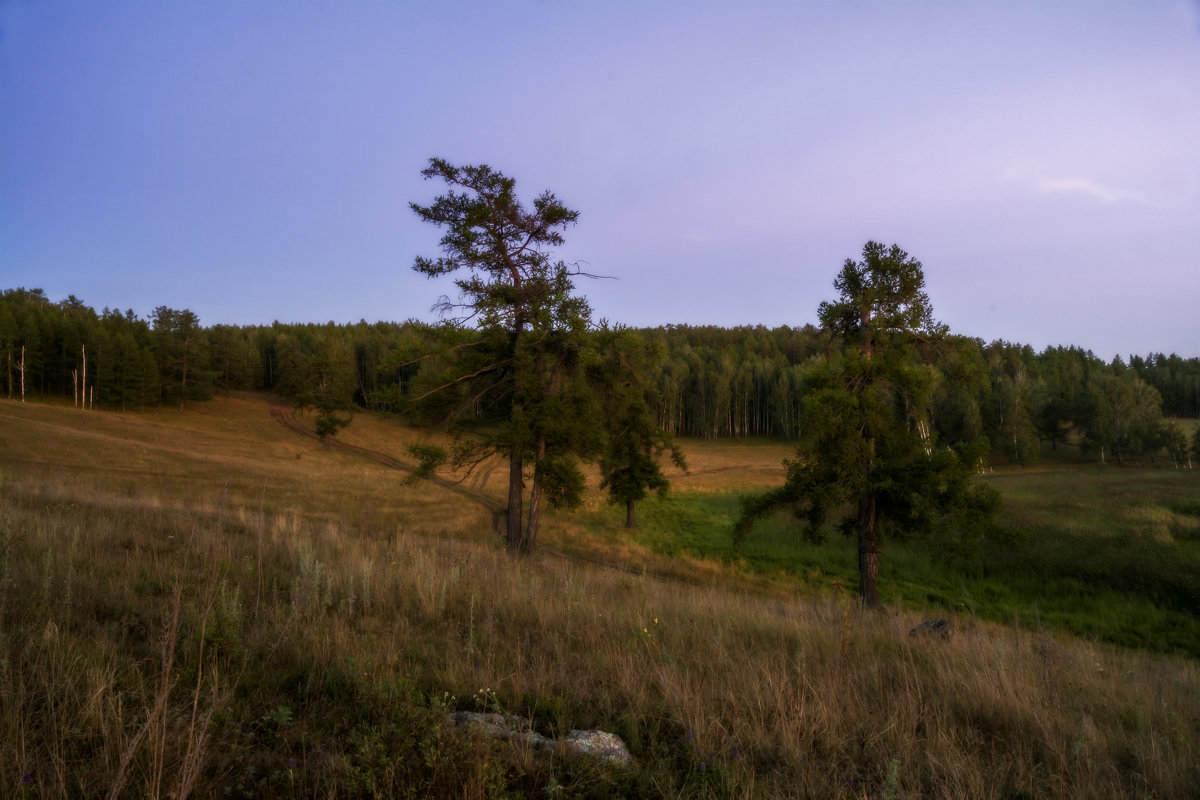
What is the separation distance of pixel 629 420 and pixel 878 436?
1285 centimetres

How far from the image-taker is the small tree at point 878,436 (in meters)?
14.6

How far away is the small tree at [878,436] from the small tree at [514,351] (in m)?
6.04

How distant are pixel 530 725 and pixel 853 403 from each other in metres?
13.3

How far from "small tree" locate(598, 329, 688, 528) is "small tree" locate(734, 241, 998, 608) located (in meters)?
5.38

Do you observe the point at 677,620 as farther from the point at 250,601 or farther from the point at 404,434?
the point at 404,434

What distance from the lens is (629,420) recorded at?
27.0 meters

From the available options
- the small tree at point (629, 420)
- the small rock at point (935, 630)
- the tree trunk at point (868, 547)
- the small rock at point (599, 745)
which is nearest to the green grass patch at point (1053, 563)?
the tree trunk at point (868, 547)

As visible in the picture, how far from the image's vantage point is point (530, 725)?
10.5ft

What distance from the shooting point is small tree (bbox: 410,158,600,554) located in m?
17.2

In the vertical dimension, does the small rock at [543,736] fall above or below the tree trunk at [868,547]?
above

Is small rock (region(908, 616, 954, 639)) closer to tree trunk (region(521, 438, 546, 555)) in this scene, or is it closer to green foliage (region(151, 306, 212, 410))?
tree trunk (region(521, 438, 546, 555))

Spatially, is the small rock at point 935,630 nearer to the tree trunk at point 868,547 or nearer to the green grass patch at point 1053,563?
the tree trunk at point 868,547

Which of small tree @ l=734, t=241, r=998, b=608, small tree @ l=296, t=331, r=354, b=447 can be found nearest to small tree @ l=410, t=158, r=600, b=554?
small tree @ l=734, t=241, r=998, b=608

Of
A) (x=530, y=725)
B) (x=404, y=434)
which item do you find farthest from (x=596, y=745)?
(x=404, y=434)
